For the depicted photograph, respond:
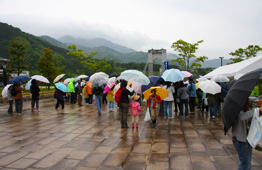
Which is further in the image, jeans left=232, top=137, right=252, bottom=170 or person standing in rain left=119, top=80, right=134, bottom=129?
person standing in rain left=119, top=80, right=134, bottom=129

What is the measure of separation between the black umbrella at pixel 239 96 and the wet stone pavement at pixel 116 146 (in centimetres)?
138

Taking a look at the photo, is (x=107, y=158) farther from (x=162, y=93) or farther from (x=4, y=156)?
(x=162, y=93)

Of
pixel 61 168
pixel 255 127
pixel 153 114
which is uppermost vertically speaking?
pixel 255 127

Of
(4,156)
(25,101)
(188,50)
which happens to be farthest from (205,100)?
(188,50)

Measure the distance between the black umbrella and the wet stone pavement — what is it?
138 centimetres

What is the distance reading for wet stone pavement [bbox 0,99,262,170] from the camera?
3.68m

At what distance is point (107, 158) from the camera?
3.96m

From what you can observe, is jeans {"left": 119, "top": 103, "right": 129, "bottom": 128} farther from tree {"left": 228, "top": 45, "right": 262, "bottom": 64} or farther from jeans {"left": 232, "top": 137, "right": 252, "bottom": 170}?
tree {"left": 228, "top": 45, "right": 262, "bottom": 64}

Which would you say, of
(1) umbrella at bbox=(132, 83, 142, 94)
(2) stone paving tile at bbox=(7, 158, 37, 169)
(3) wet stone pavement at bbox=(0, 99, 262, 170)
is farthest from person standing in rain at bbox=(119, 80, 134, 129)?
(2) stone paving tile at bbox=(7, 158, 37, 169)

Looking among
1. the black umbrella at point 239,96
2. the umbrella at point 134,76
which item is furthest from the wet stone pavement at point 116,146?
the umbrella at point 134,76

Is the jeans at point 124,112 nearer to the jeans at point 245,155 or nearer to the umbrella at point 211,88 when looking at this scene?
the umbrella at point 211,88

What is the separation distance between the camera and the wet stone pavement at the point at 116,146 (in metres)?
3.68

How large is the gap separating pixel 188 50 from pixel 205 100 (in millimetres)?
16590

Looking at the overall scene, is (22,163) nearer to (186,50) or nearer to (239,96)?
(239,96)
